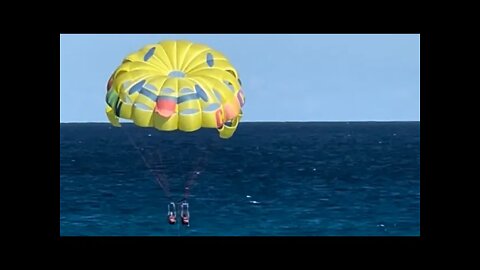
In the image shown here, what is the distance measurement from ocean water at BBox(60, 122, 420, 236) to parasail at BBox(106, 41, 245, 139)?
8.13ft

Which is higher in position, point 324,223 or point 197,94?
point 197,94

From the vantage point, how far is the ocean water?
146 ft

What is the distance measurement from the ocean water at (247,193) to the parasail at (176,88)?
248 cm

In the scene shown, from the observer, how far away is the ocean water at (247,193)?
1757 inches

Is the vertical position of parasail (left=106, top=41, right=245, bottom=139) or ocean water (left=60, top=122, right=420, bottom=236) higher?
parasail (left=106, top=41, right=245, bottom=139)

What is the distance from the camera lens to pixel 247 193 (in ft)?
181

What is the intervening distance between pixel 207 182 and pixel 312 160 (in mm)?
21865

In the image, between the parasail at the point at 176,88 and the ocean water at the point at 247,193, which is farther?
the ocean water at the point at 247,193

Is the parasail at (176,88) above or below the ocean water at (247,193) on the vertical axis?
above

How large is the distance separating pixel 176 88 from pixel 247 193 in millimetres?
30187

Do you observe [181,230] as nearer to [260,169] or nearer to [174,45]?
[174,45]
